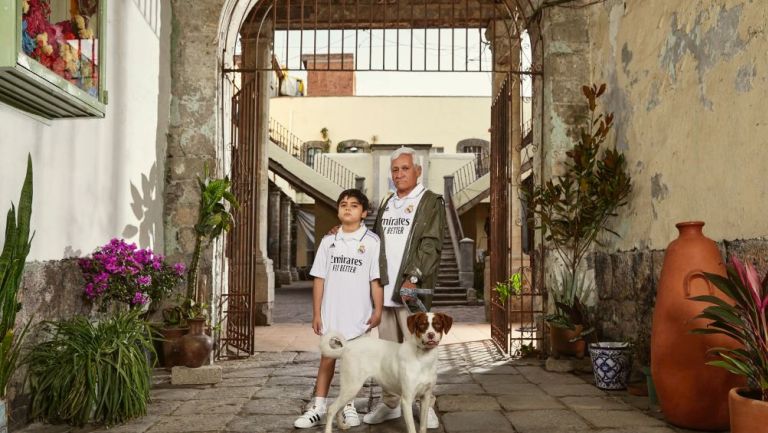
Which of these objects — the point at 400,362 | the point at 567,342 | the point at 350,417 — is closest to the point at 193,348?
the point at 350,417

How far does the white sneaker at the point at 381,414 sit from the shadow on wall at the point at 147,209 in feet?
7.30

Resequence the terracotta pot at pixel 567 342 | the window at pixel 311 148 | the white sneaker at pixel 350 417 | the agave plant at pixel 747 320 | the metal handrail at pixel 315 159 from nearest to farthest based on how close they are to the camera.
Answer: the agave plant at pixel 747 320
the white sneaker at pixel 350 417
the terracotta pot at pixel 567 342
the metal handrail at pixel 315 159
the window at pixel 311 148

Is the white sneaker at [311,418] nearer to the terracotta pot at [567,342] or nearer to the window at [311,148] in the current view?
the terracotta pot at [567,342]

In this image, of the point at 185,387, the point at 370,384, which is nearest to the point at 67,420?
the point at 185,387

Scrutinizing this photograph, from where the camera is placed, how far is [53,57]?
3148 millimetres

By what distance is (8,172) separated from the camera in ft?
10.7

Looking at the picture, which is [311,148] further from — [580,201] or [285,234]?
[580,201]

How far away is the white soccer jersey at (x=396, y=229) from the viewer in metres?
3.58

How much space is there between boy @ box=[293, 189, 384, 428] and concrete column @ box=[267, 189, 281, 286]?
14.8 m

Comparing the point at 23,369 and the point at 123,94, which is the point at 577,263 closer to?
the point at 123,94

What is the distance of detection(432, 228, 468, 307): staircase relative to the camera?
12.9 metres

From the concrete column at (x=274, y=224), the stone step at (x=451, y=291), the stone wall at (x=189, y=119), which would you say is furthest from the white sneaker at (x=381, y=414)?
the concrete column at (x=274, y=224)

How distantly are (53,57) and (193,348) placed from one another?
2.23 metres

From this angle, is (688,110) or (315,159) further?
(315,159)
